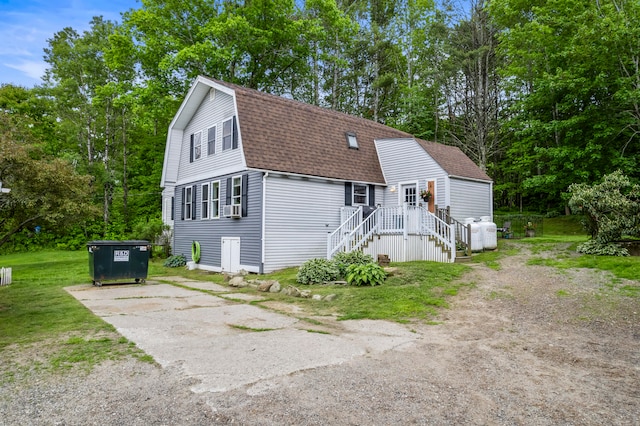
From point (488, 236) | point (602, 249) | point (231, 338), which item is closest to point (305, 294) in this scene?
point (231, 338)

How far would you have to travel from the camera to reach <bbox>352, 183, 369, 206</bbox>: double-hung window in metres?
16.8

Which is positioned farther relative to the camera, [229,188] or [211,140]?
[211,140]

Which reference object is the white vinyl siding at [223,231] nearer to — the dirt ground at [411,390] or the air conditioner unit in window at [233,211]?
the air conditioner unit in window at [233,211]

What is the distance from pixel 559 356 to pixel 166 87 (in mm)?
28101

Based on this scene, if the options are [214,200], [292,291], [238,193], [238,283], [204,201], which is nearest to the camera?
[292,291]

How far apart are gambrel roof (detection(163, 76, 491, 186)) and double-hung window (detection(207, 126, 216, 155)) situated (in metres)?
1.71

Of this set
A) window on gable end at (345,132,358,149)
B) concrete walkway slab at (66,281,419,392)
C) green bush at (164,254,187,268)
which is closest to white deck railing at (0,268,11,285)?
concrete walkway slab at (66,281,419,392)

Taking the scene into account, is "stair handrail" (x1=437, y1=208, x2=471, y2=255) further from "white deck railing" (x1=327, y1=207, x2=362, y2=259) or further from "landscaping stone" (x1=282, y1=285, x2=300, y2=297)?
"landscaping stone" (x1=282, y1=285, x2=300, y2=297)

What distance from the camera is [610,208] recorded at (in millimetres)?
11641

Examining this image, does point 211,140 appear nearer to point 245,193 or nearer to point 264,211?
point 245,193

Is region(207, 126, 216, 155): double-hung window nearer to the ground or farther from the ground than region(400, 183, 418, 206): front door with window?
farther from the ground

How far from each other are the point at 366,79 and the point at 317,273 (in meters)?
25.1

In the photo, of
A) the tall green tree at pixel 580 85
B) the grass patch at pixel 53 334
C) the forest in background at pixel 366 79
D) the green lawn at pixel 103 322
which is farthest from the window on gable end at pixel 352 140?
the grass patch at pixel 53 334

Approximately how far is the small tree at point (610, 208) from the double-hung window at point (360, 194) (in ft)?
24.7
